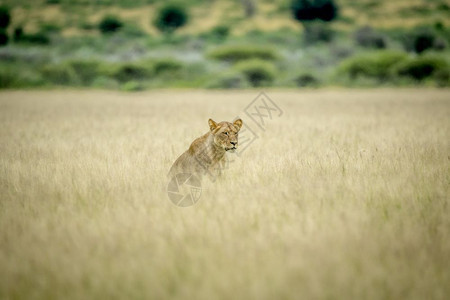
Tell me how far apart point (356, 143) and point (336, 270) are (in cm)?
650

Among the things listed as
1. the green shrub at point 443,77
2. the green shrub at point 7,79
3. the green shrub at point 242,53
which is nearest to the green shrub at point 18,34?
the green shrub at point 7,79

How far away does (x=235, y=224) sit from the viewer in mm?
4176

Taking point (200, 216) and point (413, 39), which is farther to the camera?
point (413, 39)

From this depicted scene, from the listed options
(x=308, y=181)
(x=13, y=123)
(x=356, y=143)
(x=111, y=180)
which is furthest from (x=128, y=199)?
(x=13, y=123)

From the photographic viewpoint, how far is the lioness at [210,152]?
6035 mm

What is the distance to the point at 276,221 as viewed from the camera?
4.27 m

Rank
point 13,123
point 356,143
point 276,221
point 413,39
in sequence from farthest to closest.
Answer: point 413,39
point 13,123
point 356,143
point 276,221

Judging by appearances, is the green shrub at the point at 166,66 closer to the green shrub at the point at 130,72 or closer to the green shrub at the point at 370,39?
the green shrub at the point at 130,72

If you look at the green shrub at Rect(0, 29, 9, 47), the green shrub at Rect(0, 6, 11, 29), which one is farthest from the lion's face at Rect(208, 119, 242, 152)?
the green shrub at Rect(0, 6, 11, 29)

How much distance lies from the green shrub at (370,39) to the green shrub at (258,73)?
69.6 ft

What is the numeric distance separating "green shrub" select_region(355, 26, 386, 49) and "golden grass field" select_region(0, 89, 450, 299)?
4486 cm

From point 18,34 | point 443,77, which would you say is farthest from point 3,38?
point 443,77

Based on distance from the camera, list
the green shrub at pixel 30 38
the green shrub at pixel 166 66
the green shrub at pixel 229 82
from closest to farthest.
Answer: the green shrub at pixel 229 82 < the green shrub at pixel 166 66 < the green shrub at pixel 30 38

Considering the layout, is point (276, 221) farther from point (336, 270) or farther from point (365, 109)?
point (365, 109)
